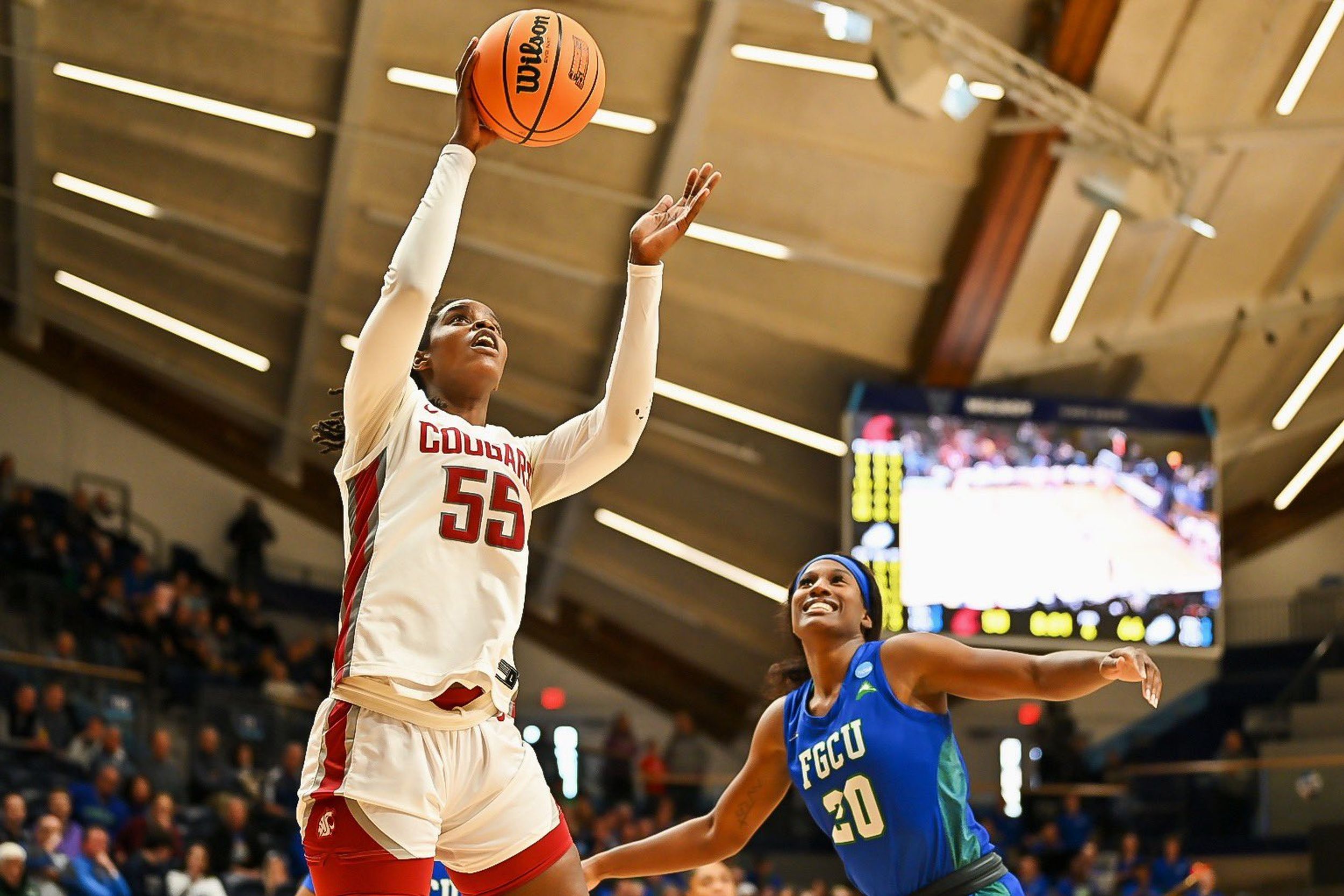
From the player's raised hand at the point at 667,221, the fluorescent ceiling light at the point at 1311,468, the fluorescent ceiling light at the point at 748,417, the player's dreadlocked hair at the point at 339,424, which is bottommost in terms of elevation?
the player's dreadlocked hair at the point at 339,424

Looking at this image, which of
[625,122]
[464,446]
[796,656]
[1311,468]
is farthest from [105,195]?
[464,446]

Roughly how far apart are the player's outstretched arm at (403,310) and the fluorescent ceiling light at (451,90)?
32.1 ft

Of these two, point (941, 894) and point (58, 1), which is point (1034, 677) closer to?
point (941, 894)

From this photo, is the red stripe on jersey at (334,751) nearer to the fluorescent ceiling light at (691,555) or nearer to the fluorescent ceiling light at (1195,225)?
the fluorescent ceiling light at (1195,225)

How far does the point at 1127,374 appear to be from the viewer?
49.5ft

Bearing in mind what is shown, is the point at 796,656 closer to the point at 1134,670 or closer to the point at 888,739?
the point at 888,739

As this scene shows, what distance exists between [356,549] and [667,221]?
1045 millimetres

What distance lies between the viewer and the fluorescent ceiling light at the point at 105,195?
16047mm

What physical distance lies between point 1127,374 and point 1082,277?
5.84ft

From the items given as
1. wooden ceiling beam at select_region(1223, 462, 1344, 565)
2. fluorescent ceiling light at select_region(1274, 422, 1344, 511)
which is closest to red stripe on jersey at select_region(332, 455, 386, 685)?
fluorescent ceiling light at select_region(1274, 422, 1344, 511)

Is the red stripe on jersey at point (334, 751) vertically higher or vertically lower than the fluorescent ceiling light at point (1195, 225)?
lower

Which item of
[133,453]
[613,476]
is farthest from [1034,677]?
[133,453]

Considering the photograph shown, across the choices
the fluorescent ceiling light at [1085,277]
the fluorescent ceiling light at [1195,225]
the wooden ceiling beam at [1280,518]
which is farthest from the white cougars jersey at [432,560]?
the wooden ceiling beam at [1280,518]

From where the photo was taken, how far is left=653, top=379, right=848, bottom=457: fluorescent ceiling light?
50.1 ft
